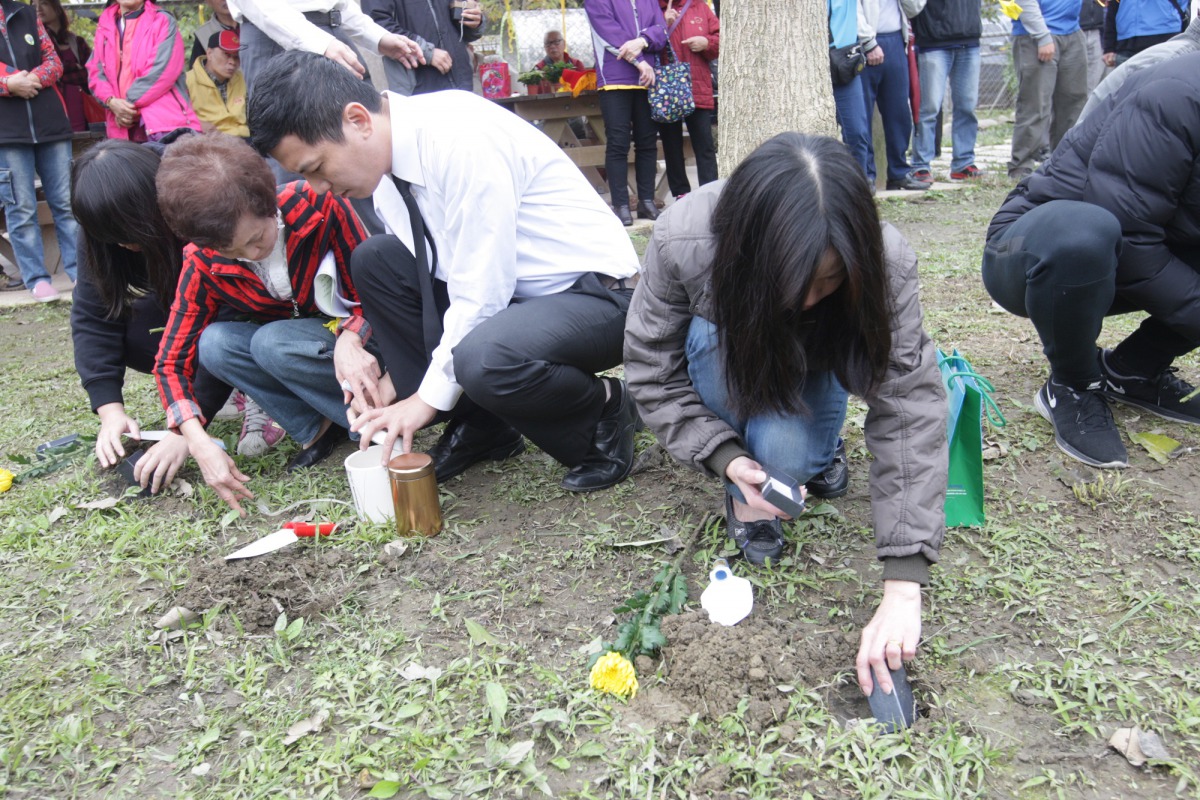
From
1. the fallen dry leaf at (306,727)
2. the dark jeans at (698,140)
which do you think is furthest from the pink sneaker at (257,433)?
the dark jeans at (698,140)

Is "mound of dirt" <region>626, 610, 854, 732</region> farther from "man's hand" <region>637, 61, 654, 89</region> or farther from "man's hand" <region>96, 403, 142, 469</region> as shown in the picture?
"man's hand" <region>637, 61, 654, 89</region>

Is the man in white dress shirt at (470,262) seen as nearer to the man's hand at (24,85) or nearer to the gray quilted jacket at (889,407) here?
the gray quilted jacket at (889,407)

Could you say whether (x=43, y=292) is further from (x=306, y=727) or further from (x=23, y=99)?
(x=306, y=727)

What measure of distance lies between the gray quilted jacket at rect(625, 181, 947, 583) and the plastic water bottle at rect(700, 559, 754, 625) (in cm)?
24

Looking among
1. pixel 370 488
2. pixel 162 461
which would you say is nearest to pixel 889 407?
pixel 370 488

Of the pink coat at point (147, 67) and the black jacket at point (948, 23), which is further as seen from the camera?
the black jacket at point (948, 23)

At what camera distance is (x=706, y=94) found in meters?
6.49

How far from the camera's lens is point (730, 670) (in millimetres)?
1817

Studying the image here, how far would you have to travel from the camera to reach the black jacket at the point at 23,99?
17.5 feet

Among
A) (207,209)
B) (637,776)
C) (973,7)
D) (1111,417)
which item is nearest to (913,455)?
(637,776)

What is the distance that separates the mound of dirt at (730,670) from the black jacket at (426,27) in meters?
3.83

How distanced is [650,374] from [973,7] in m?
6.41

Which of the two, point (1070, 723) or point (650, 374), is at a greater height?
point (650, 374)

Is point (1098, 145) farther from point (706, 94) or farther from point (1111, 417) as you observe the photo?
point (706, 94)
